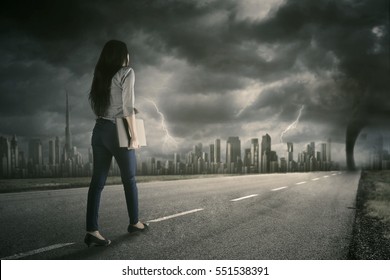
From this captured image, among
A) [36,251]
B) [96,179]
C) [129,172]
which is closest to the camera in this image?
[36,251]

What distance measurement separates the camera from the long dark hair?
3.37 metres

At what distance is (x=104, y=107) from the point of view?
336 cm

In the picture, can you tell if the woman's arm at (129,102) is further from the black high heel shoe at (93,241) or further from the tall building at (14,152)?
the tall building at (14,152)

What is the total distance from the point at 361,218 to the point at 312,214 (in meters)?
0.68

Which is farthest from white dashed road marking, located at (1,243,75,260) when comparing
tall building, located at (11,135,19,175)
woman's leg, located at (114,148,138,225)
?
tall building, located at (11,135,19,175)

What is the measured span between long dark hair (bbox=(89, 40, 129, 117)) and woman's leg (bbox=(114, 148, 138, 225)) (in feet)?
1.34

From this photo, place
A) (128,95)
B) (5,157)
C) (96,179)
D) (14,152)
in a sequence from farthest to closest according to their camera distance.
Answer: (5,157)
(14,152)
(96,179)
(128,95)

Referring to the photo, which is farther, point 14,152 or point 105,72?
point 14,152

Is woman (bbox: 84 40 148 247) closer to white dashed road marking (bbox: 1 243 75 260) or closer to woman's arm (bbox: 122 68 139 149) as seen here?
woman's arm (bbox: 122 68 139 149)

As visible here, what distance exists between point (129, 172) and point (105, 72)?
0.96 m

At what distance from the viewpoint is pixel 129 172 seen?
3.56 m

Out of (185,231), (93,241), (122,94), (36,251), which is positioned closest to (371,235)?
(185,231)

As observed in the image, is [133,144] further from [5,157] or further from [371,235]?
[5,157]
